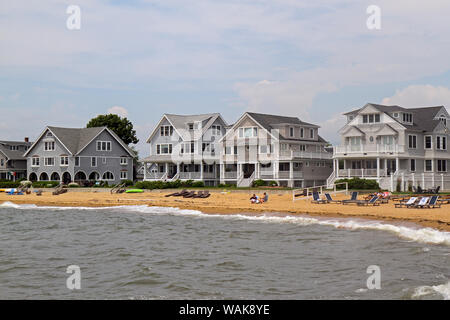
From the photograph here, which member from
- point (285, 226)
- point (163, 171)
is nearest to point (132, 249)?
point (285, 226)

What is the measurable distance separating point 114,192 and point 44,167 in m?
21.1

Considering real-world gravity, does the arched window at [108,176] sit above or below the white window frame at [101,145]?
below

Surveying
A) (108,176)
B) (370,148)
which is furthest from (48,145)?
(370,148)

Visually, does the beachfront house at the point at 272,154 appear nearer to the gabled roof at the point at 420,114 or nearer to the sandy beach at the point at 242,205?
the gabled roof at the point at 420,114

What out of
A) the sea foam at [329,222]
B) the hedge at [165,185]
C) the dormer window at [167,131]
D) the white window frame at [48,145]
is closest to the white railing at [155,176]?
the dormer window at [167,131]

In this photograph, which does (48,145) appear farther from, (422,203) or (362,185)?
(422,203)

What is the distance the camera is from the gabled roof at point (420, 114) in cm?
5584

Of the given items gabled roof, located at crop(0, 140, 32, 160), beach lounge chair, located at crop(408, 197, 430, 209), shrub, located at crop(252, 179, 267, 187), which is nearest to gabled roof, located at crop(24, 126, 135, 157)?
gabled roof, located at crop(0, 140, 32, 160)

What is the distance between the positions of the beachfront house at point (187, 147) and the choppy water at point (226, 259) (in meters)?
32.3

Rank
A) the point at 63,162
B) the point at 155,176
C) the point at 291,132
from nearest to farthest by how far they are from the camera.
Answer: the point at 291,132, the point at 155,176, the point at 63,162

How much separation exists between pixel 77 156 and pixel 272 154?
27836 millimetres

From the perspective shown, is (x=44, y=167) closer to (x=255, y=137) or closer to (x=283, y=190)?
(x=255, y=137)

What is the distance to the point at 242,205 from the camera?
137 feet

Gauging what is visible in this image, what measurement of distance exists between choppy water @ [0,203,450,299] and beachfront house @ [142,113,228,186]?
32283mm
